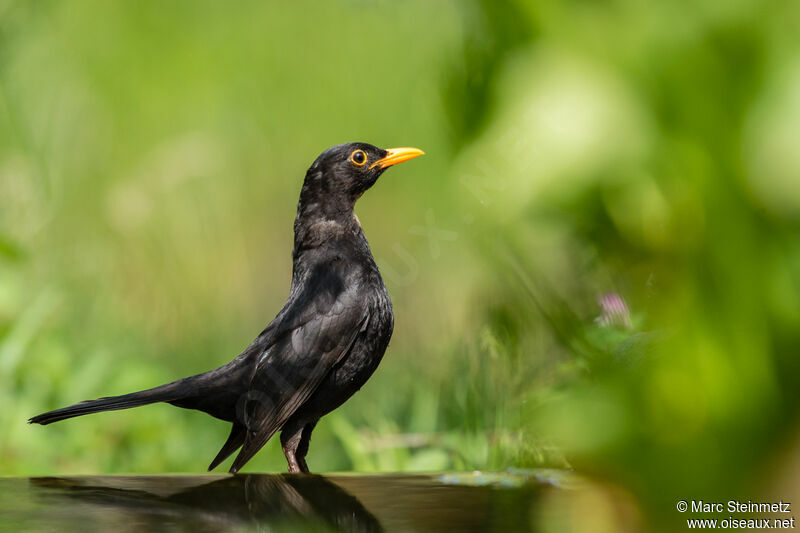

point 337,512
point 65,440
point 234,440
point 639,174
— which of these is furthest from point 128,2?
point 639,174

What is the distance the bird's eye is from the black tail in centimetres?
77

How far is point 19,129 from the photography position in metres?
3.69

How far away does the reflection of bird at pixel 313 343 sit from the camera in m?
2.19

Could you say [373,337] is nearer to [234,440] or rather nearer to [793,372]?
[234,440]

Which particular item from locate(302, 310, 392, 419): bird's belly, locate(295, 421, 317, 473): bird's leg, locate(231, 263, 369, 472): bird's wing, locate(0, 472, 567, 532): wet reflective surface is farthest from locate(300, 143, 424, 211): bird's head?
locate(0, 472, 567, 532): wet reflective surface

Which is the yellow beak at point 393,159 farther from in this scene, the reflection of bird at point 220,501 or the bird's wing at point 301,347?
the reflection of bird at point 220,501

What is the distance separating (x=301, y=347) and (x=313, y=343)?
1.3 inches

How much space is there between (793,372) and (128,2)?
369 centimetres

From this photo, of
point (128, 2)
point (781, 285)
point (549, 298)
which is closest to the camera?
point (781, 285)

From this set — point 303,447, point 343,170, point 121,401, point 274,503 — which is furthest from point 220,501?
point 343,170

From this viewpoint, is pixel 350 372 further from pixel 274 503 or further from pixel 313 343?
pixel 274 503

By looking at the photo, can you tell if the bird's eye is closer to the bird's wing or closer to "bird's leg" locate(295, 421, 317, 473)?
the bird's wing

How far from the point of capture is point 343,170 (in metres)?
2.49

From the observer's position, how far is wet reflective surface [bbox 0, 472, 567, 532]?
131 cm
